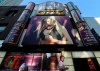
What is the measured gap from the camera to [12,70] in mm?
12758

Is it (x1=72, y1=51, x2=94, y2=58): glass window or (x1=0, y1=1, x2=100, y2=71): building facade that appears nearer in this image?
(x1=0, y1=1, x2=100, y2=71): building facade

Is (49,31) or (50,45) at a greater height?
(49,31)

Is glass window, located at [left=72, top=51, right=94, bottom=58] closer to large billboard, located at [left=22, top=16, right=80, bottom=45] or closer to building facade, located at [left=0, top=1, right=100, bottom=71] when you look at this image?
building facade, located at [left=0, top=1, right=100, bottom=71]

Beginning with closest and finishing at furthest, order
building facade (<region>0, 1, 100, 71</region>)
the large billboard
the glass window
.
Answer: building facade (<region>0, 1, 100, 71</region>)
the glass window
the large billboard

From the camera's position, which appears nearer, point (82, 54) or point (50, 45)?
point (82, 54)

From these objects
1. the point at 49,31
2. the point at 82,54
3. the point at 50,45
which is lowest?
the point at 82,54

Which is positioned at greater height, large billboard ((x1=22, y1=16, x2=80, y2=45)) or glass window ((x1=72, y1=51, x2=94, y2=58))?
large billboard ((x1=22, y1=16, x2=80, y2=45))

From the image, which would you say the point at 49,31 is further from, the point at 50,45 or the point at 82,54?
the point at 82,54

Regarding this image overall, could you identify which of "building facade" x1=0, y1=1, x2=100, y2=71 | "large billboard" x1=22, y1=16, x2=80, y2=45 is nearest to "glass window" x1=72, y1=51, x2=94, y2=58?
"building facade" x1=0, y1=1, x2=100, y2=71

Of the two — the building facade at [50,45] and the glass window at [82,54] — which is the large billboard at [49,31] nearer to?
the building facade at [50,45]

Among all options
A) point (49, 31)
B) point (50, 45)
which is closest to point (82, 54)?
point (50, 45)

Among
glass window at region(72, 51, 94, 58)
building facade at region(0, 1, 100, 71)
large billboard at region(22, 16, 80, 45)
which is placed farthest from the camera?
large billboard at region(22, 16, 80, 45)

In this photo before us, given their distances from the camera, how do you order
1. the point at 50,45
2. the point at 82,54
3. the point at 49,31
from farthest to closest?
1. the point at 49,31
2. the point at 50,45
3. the point at 82,54

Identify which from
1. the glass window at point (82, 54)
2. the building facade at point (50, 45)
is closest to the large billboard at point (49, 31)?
the building facade at point (50, 45)
